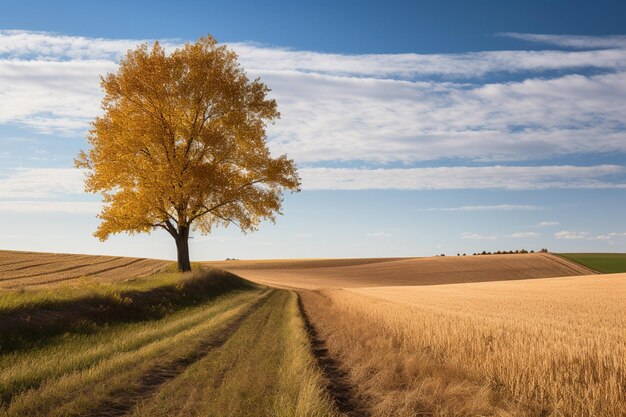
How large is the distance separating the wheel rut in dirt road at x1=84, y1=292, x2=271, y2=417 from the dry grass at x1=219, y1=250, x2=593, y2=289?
53436 mm

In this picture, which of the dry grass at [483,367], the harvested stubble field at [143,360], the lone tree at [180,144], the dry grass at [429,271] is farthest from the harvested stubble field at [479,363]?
the dry grass at [429,271]

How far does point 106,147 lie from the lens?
105 ft

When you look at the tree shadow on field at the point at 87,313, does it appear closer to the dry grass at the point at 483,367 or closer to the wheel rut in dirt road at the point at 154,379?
the wheel rut in dirt road at the point at 154,379

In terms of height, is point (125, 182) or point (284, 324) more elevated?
point (125, 182)

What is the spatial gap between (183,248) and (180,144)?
22.0 feet

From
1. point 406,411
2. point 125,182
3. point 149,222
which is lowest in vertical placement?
point 406,411

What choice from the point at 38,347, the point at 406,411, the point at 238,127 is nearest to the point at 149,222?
the point at 238,127

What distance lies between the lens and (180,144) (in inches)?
1336

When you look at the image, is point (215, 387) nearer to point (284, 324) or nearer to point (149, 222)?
point (284, 324)

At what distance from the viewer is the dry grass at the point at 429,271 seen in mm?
75000

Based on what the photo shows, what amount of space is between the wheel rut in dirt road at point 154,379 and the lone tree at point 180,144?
17726 millimetres

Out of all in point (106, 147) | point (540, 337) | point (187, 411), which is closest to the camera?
point (187, 411)

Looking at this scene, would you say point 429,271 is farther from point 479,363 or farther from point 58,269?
point 479,363

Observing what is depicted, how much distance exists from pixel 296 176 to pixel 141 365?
25.3 meters
